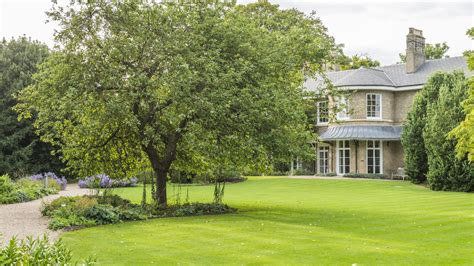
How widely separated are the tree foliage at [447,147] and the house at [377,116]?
861 cm

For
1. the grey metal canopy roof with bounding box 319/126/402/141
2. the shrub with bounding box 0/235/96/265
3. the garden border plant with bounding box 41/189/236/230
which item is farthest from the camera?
the grey metal canopy roof with bounding box 319/126/402/141

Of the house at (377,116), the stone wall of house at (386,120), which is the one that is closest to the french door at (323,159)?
the house at (377,116)

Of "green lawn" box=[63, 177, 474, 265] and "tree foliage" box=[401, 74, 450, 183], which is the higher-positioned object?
"tree foliage" box=[401, 74, 450, 183]

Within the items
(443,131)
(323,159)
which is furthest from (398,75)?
(443,131)

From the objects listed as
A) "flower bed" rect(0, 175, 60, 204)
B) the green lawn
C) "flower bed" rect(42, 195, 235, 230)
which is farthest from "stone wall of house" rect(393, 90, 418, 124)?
"flower bed" rect(42, 195, 235, 230)

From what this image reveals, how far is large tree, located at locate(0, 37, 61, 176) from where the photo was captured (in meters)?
36.3

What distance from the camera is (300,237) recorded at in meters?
12.6

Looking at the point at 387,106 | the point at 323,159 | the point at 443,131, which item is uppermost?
the point at 387,106

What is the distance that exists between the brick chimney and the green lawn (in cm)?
2272

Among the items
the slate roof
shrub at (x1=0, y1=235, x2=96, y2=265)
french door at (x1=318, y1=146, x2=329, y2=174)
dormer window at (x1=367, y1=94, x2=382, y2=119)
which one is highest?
the slate roof

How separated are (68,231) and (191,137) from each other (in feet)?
14.4

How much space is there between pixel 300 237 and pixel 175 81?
20.4ft

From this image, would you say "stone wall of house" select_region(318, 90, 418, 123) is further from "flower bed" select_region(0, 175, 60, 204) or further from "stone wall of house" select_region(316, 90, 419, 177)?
"flower bed" select_region(0, 175, 60, 204)

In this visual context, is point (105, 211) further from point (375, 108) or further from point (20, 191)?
point (375, 108)
